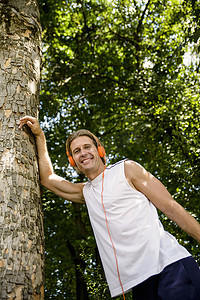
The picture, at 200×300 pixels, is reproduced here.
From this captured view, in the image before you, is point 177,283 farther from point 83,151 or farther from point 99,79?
point 99,79

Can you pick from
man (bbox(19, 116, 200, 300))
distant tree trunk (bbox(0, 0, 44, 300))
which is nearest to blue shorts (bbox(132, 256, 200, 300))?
man (bbox(19, 116, 200, 300))

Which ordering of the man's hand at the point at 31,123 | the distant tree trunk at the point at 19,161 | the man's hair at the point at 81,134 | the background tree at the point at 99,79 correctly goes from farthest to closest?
the background tree at the point at 99,79 → the man's hair at the point at 81,134 → the man's hand at the point at 31,123 → the distant tree trunk at the point at 19,161

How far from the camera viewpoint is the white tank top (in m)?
2.04

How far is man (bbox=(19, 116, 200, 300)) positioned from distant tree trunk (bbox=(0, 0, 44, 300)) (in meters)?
0.17

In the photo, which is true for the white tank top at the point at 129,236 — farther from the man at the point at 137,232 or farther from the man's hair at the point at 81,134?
the man's hair at the point at 81,134

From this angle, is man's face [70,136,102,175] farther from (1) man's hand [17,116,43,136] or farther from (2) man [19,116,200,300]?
(1) man's hand [17,116,43,136]

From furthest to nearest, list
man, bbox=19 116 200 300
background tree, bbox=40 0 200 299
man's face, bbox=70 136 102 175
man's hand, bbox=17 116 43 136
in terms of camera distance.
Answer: background tree, bbox=40 0 200 299 → man's face, bbox=70 136 102 175 → man's hand, bbox=17 116 43 136 → man, bbox=19 116 200 300

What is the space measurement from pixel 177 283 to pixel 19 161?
1.32 meters

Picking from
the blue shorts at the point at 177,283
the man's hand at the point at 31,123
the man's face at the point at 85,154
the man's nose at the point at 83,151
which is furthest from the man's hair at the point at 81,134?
the blue shorts at the point at 177,283

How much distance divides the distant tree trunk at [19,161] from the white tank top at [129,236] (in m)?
0.48

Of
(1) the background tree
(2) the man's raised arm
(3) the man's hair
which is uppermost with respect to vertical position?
(1) the background tree

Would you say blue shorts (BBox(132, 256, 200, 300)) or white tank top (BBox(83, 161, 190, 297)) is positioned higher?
white tank top (BBox(83, 161, 190, 297))

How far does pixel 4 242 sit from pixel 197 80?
7055 millimetres

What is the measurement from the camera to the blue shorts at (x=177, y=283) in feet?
6.13
